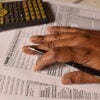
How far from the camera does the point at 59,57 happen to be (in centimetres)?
57

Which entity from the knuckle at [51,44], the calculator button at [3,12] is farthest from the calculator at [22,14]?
the knuckle at [51,44]

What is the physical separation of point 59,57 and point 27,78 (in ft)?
0.30

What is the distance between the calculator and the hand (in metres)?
0.06

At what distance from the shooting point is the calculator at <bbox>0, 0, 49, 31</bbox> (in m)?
0.71

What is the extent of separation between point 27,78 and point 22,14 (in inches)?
10.1

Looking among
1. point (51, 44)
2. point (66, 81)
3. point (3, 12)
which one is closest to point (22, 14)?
point (3, 12)

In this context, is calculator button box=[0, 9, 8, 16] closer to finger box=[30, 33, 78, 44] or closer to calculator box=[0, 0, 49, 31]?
calculator box=[0, 0, 49, 31]

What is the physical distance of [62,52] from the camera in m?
0.58

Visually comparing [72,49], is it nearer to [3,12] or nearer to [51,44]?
[51,44]

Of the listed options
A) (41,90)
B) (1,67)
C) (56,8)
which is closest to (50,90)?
(41,90)

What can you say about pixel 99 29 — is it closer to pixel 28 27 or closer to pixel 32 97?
pixel 28 27

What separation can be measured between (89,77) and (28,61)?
0.51ft

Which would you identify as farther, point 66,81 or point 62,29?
point 62,29

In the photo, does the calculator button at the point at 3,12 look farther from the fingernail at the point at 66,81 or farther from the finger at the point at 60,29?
the fingernail at the point at 66,81
